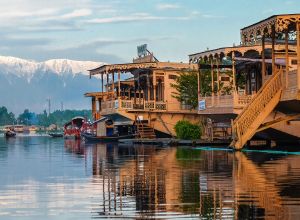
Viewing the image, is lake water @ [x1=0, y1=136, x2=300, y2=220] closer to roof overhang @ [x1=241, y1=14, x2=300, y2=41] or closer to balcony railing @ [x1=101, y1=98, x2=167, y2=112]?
roof overhang @ [x1=241, y1=14, x2=300, y2=41]

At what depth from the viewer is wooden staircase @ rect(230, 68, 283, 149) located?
82.1 ft

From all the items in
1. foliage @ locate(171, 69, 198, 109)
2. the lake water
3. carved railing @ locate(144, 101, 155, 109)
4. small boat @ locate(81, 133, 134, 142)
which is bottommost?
the lake water

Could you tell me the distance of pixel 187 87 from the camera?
45.2m

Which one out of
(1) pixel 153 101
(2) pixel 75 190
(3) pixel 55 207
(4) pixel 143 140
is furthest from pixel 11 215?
(1) pixel 153 101

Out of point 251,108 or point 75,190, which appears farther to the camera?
point 251,108

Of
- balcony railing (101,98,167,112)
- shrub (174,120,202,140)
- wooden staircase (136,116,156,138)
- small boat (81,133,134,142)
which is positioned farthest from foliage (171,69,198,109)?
shrub (174,120,202,140)

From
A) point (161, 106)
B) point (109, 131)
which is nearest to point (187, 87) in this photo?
point (161, 106)

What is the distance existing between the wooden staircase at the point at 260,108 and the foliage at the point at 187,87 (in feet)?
60.0

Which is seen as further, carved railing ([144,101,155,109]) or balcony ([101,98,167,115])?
carved railing ([144,101,155,109])

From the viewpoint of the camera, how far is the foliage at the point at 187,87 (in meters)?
44.3

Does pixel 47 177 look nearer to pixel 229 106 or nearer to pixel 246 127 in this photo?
pixel 246 127

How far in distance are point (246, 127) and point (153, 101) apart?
21.9 meters

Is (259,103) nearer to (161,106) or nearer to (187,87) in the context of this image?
(187,87)

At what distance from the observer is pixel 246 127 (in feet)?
84.9
